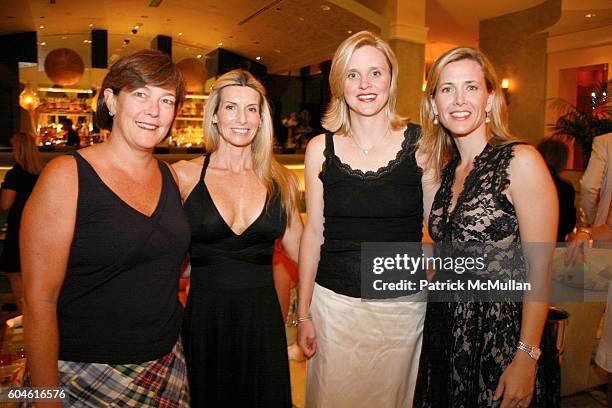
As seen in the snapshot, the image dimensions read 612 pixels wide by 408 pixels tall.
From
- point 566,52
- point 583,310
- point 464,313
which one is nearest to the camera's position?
point 464,313

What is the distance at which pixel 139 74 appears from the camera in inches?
56.7

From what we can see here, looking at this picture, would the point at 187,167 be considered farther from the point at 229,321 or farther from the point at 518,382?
the point at 518,382

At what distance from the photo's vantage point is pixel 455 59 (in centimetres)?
168

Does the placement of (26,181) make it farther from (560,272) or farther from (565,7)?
(565,7)

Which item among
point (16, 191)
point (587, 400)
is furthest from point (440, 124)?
point (16, 191)

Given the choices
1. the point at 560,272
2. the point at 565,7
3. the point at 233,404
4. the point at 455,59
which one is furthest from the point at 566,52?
the point at 233,404

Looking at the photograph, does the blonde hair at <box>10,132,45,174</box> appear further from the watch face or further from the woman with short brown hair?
the watch face

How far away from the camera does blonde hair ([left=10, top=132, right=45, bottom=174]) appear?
4199 millimetres

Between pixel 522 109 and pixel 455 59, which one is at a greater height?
pixel 522 109

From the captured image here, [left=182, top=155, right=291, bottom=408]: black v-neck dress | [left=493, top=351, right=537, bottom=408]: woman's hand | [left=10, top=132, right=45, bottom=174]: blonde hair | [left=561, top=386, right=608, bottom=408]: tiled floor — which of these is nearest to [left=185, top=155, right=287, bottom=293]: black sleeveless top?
[left=182, top=155, right=291, bottom=408]: black v-neck dress

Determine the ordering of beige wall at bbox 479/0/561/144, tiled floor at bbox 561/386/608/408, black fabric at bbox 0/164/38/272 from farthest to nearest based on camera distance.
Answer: beige wall at bbox 479/0/561/144
black fabric at bbox 0/164/38/272
tiled floor at bbox 561/386/608/408

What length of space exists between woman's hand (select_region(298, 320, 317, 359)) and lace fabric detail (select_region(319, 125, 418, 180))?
608 millimetres

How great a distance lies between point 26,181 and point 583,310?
14.7 feet

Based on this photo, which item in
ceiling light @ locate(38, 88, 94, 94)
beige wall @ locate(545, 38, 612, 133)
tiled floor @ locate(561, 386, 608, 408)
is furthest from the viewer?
beige wall @ locate(545, 38, 612, 133)
